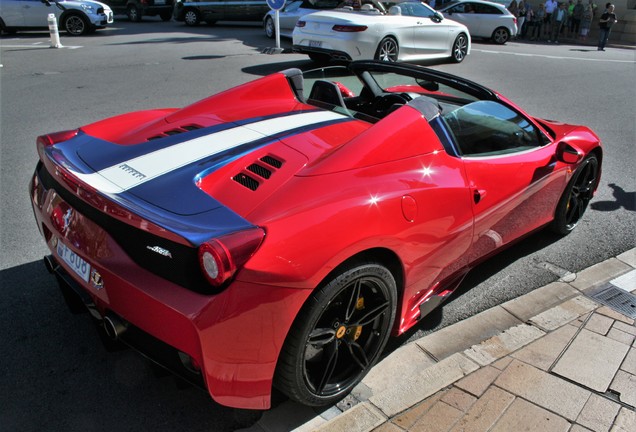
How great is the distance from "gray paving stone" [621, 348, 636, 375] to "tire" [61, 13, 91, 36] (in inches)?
674

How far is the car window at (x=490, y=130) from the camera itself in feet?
10.1

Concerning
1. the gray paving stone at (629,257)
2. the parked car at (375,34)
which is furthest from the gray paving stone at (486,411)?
the parked car at (375,34)

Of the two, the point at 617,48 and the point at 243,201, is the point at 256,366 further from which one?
the point at 617,48

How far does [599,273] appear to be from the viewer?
153 inches

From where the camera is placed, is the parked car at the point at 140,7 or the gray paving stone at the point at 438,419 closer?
the gray paving stone at the point at 438,419

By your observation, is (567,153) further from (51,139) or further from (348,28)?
(348,28)

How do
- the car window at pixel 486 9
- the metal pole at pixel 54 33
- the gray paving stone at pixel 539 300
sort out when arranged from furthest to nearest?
1. the car window at pixel 486 9
2. the metal pole at pixel 54 33
3. the gray paving stone at pixel 539 300

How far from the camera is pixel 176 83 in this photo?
30.6 ft

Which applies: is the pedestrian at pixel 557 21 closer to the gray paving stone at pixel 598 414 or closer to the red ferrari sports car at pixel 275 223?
the red ferrari sports car at pixel 275 223

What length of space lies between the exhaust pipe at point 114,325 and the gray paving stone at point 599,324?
2.63 m

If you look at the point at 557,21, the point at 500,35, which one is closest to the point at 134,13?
the point at 500,35

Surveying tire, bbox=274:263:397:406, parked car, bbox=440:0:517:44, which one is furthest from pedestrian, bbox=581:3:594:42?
tire, bbox=274:263:397:406

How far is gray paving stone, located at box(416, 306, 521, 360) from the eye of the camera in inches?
118

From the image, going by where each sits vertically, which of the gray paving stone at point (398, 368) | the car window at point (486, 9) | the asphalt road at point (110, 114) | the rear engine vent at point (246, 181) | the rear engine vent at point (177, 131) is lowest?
the gray paving stone at point (398, 368)
